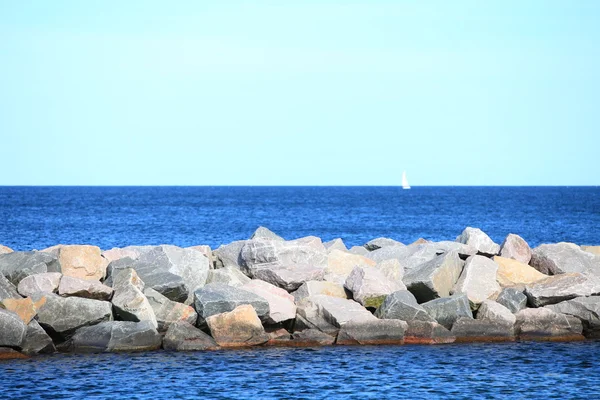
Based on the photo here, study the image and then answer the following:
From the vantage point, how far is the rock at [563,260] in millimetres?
22344

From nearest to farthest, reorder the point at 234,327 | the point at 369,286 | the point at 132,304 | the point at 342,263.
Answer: the point at 234,327
the point at 132,304
the point at 369,286
the point at 342,263

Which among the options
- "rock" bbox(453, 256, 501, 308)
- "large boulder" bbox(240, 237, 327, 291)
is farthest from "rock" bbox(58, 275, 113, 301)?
"rock" bbox(453, 256, 501, 308)

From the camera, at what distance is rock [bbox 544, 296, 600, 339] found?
19.5m

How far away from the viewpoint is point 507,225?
6831cm

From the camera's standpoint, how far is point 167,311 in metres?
19.0

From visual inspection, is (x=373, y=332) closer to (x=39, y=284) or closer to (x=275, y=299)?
(x=275, y=299)

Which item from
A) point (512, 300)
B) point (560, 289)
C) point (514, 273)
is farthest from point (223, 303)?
point (560, 289)

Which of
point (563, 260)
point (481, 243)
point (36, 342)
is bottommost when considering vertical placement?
point (36, 342)

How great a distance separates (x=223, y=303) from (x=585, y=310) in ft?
25.3

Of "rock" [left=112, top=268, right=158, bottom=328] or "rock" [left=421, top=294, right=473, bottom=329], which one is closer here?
"rock" [left=112, top=268, right=158, bottom=328]

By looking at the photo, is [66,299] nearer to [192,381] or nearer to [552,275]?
[192,381]

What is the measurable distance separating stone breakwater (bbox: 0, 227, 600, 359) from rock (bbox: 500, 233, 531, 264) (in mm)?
516

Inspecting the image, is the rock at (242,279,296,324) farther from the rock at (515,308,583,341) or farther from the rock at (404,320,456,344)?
the rock at (515,308,583,341)

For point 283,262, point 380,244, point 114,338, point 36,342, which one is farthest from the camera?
point 380,244
